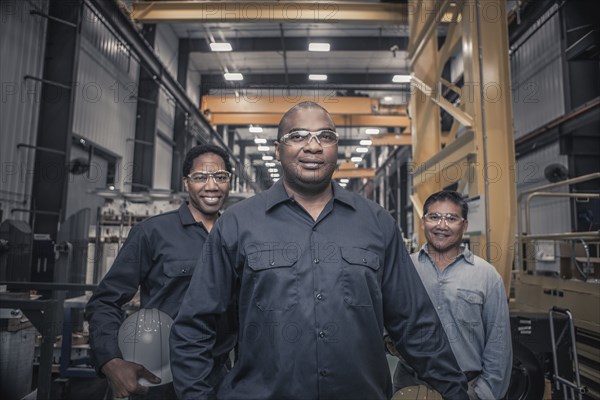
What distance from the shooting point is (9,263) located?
4.40 meters

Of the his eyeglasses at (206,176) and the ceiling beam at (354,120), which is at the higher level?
the ceiling beam at (354,120)

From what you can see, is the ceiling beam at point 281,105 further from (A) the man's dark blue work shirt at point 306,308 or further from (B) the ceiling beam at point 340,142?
(A) the man's dark blue work shirt at point 306,308

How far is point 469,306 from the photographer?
231 cm

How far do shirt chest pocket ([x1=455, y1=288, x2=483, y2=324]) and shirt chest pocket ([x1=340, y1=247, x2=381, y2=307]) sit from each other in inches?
38.2

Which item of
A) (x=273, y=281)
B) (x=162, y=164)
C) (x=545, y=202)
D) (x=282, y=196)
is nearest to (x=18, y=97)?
(x=162, y=164)

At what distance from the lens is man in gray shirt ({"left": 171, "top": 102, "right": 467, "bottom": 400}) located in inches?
56.6

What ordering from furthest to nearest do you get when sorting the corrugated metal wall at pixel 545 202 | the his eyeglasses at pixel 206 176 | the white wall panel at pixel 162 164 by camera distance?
the white wall panel at pixel 162 164 < the corrugated metal wall at pixel 545 202 < the his eyeglasses at pixel 206 176

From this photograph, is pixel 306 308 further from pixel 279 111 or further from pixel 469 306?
pixel 279 111

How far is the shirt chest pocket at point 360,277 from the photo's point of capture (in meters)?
1.51

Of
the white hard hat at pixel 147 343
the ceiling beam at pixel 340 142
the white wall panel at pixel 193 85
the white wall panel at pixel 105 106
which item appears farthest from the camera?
the ceiling beam at pixel 340 142

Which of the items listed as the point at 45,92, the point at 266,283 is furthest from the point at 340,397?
the point at 45,92

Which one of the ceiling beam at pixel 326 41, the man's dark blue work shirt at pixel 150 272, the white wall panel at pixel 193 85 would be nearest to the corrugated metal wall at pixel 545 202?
the ceiling beam at pixel 326 41

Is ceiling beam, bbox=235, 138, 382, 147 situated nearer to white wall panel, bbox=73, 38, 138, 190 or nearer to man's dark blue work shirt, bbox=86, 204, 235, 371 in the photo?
white wall panel, bbox=73, 38, 138, 190

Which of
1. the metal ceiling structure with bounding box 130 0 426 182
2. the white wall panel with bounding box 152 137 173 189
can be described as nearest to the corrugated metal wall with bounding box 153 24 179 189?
the white wall panel with bounding box 152 137 173 189
